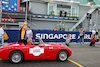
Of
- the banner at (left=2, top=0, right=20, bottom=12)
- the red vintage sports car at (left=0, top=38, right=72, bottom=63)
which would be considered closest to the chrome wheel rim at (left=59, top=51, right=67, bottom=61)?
the red vintage sports car at (left=0, top=38, right=72, bottom=63)

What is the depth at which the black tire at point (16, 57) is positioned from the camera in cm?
560

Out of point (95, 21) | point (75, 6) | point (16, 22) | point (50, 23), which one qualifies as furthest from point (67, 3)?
point (16, 22)

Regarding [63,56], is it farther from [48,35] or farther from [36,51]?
[48,35]

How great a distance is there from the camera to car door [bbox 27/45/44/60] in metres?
5.83

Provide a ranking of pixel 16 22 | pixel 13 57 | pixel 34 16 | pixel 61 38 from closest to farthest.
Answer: pixel 13 57 < pixel 61 38 < pixel 16 22 < pixel 34 16

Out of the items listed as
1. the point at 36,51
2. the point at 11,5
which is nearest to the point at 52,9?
the point at 11,5

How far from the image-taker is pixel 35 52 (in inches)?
231

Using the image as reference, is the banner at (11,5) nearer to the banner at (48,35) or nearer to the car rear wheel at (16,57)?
the banner at (48,35)

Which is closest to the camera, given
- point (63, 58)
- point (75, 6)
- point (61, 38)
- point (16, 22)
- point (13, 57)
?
point (13, 57)

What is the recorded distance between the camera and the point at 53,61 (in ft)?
20.6

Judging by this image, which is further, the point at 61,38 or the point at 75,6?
the point at 75,6

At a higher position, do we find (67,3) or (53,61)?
(67,3)

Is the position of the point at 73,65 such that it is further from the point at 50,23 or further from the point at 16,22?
the point at 50,23

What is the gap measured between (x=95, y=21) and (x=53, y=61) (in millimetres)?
19778
